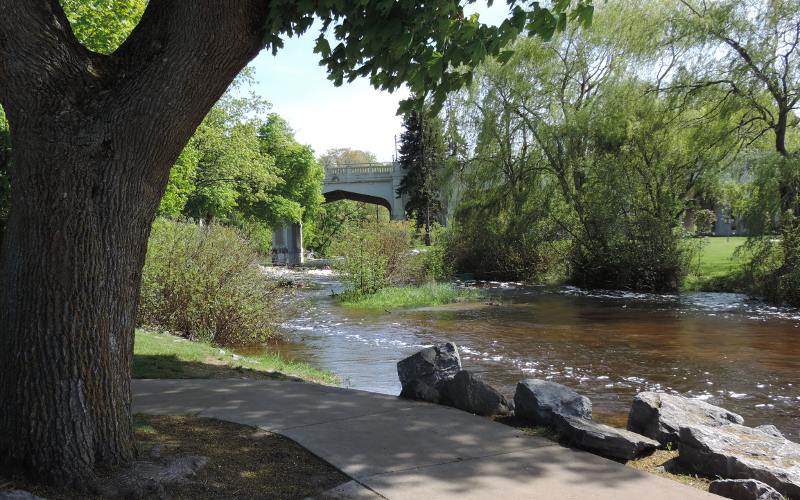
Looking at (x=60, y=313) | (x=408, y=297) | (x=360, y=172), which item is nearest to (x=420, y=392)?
(x=60, y=313)

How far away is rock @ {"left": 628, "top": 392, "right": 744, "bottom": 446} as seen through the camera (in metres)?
6.42

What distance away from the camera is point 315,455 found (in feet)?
17.6

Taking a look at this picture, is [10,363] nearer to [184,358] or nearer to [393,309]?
[184,358]

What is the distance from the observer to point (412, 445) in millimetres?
5746

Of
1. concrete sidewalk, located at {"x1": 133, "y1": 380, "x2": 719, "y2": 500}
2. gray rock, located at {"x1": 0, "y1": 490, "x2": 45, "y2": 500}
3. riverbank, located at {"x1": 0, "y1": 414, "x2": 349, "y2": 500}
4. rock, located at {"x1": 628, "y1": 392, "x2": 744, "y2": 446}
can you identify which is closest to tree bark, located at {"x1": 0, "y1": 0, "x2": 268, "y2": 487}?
riverbank, located at {"x1": 0, "y1": 414, "x2": 349, "y2": 500}

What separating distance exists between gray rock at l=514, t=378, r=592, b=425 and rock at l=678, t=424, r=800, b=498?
1.14m

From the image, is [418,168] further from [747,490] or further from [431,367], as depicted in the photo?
[747,490]

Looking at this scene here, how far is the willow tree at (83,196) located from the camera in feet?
14.1

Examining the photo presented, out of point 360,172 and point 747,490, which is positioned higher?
point 360,172

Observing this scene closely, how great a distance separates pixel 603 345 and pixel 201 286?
358 inches

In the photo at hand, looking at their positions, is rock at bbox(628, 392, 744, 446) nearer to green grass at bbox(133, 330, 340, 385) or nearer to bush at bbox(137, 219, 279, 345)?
green grass at bbox(133, 330, 340, 385)

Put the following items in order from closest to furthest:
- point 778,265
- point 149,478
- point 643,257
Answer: point 149,478 → point 778,265 → point 643,257

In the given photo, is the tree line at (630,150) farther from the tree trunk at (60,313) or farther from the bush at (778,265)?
the tree trunk at (60,313)

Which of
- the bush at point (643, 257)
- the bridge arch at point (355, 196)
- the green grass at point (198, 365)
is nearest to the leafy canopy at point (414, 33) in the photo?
the green grass at point (198, 365)
